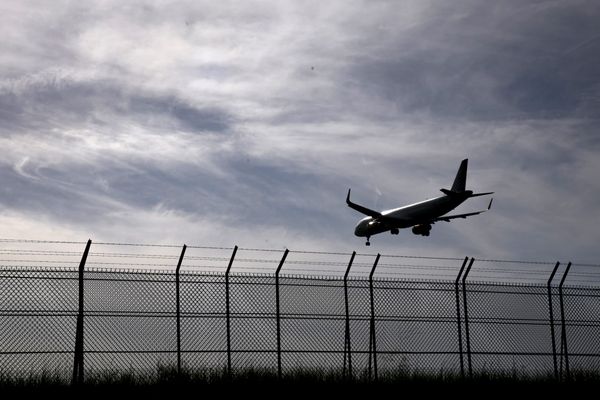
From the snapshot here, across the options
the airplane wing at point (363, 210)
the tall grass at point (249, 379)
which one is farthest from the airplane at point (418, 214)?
the tall grass at point (249, 379)

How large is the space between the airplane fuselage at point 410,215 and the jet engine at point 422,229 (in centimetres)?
49

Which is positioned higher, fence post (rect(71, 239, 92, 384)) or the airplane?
the airplane

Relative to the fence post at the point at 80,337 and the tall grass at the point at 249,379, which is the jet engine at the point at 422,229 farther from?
the fence post at the point at 80,337

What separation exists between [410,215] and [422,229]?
151 cm

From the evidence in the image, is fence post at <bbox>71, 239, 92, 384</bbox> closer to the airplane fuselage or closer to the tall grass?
the tall grass

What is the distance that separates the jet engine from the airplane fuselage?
49cm

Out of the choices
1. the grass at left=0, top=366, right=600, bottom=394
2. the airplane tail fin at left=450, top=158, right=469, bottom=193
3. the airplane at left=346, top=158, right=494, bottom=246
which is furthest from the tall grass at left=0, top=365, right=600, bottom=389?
the airplane tail fin at left=450, top=158, right=469, bottom=193

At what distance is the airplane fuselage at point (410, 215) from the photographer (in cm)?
6006

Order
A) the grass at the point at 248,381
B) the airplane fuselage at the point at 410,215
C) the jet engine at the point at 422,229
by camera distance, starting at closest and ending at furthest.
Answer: the grass at the point at 248,381
the airplane fuselage at the point at 410,215
the jet engine at the point at 422,229

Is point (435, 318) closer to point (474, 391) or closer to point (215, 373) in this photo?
point (474, 391)

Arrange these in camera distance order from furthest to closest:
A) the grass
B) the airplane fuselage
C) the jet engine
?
1. the jet engine
2. the airplane fuselage
3. the grass

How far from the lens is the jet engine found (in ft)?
204

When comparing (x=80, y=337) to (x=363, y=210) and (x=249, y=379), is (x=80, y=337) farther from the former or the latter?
(x=363, y=210)

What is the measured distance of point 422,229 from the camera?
62312 millimetres
